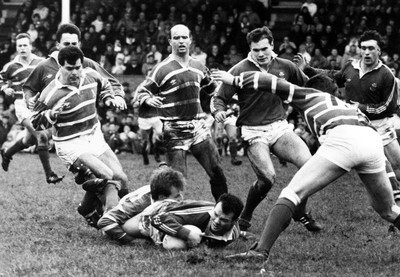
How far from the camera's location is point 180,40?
905 cm

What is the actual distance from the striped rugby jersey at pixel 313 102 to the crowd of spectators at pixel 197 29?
35.7ft

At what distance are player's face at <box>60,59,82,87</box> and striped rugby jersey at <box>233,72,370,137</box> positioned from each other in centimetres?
212

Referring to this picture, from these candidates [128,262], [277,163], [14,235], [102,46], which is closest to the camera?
[128,262]

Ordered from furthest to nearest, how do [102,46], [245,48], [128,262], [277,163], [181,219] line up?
[102,46] < [245,48] < [277,163] < [181,219] < [128,262]

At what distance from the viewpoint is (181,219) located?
750 cm

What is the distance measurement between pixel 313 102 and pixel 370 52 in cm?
317

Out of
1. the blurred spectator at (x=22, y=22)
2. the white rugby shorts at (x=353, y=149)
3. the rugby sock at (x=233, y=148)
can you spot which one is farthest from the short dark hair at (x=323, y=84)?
the blurred spectator at (x=22, y=22)

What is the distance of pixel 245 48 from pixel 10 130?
633 centimetres

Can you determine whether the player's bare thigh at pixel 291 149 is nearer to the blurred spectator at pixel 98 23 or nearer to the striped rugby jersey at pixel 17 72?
the striped rugby jersey at pixel 17 72

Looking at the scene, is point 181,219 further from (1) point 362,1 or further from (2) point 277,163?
(1) point 362,1

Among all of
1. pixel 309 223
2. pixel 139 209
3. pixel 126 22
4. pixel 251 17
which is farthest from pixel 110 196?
pixel 126 22

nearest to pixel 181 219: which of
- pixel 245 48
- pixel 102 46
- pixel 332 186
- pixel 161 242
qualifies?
pixel 161 242

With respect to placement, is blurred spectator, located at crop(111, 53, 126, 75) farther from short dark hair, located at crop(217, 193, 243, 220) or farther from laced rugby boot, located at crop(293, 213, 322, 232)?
short dark hair, located at crop(217, 193, 243, 220)

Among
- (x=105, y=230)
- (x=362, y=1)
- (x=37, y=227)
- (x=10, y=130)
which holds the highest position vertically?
(x=105, y=230)
